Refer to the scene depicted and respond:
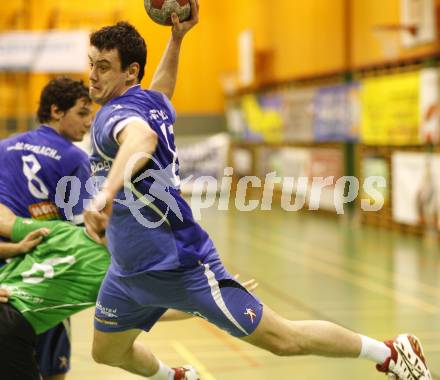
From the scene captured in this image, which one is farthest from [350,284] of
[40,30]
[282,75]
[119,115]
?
[40,30]

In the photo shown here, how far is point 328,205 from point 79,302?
14.1 m

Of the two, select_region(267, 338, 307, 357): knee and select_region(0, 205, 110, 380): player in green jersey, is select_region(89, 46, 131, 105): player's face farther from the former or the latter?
select_region(267, 338, 307, 357): knee

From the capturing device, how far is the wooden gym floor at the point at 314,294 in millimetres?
6195

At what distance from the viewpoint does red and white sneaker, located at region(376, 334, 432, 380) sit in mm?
4348

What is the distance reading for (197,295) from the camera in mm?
3844

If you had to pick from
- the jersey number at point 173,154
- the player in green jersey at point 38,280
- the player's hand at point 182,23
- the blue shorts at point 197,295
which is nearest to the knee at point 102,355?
the player in green jersey at point 38,280

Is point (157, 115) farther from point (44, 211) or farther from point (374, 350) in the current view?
point (374, 350)

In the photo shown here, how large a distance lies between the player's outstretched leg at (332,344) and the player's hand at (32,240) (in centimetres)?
126

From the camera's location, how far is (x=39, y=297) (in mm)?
4160

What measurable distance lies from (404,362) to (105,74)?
2275 mm

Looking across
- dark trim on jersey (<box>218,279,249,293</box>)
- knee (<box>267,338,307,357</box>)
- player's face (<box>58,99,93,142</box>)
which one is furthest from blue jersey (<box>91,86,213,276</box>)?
player's face (<box>58,99,93,142</box>)

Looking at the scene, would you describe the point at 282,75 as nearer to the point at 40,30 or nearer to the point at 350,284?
the point at 40,30

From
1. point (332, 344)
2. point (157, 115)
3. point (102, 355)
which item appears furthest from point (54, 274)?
point (332, 344)

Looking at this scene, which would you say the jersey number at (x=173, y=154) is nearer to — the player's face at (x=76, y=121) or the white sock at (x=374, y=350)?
the player's face at (x=76, y=121)
